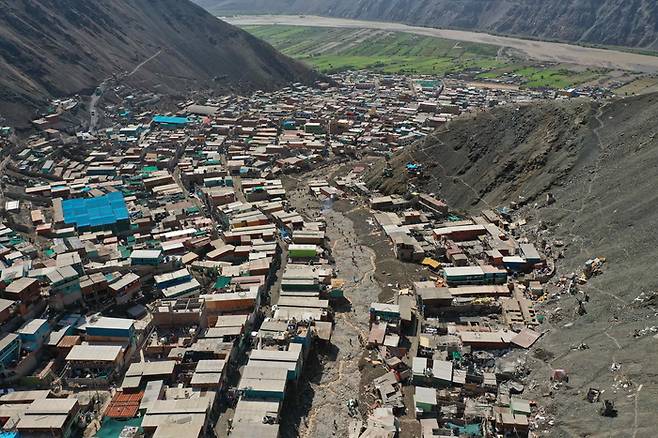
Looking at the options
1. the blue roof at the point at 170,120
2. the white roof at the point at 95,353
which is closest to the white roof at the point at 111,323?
the white roof at the point at 95,353

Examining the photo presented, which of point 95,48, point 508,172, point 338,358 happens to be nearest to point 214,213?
point 338,358

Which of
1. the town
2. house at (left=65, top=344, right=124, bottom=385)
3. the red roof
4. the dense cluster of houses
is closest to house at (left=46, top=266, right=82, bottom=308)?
the town

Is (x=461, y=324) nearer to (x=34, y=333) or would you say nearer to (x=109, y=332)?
(x=109, y=332)

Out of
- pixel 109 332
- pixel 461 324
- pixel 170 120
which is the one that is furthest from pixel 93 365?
pixel 170 120

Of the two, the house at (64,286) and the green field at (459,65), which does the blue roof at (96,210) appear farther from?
the green field at (459,65)

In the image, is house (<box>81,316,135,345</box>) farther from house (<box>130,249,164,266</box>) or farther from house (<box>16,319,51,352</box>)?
house (<box>130,249,164,266</box>)

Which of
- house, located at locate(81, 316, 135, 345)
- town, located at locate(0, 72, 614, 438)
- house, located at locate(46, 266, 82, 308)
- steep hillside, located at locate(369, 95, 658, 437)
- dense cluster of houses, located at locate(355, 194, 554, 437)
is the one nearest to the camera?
steep hillside, located at locate(369, 95, 658, 437)
